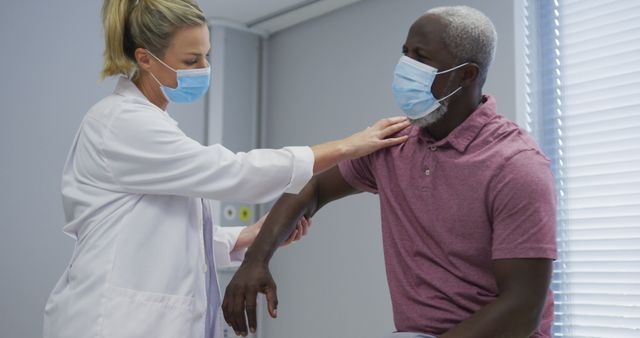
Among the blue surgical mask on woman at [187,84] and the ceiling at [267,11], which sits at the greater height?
the ceiling at [267,11]

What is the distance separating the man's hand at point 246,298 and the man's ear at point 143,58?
0.59 metres

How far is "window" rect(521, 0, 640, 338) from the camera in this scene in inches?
96.1

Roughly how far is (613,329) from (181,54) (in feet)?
5.94

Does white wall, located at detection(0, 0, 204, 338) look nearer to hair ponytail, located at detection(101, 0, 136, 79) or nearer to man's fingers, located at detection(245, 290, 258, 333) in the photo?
hair ponytail, located at detection(101, 0, 136, 79)

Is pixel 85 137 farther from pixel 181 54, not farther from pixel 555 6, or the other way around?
pixel 555 6

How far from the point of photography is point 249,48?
4031 mm

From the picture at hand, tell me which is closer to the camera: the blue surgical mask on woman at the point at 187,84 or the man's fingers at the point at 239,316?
the man's fingers at the point at 239,316

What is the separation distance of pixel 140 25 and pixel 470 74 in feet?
2.70

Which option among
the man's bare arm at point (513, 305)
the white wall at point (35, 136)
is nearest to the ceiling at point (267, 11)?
the white wall at point (35, 136)

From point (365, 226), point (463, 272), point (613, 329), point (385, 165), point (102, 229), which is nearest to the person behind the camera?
point (463, 272)

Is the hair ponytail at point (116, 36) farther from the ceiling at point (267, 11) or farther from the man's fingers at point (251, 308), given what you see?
the ceiling at point (267, 11)

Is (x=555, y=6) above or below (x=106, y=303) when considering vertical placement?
above

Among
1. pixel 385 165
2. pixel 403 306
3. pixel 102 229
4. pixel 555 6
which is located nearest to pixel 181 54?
pixel 102 229

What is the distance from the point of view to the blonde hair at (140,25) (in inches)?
65.8
